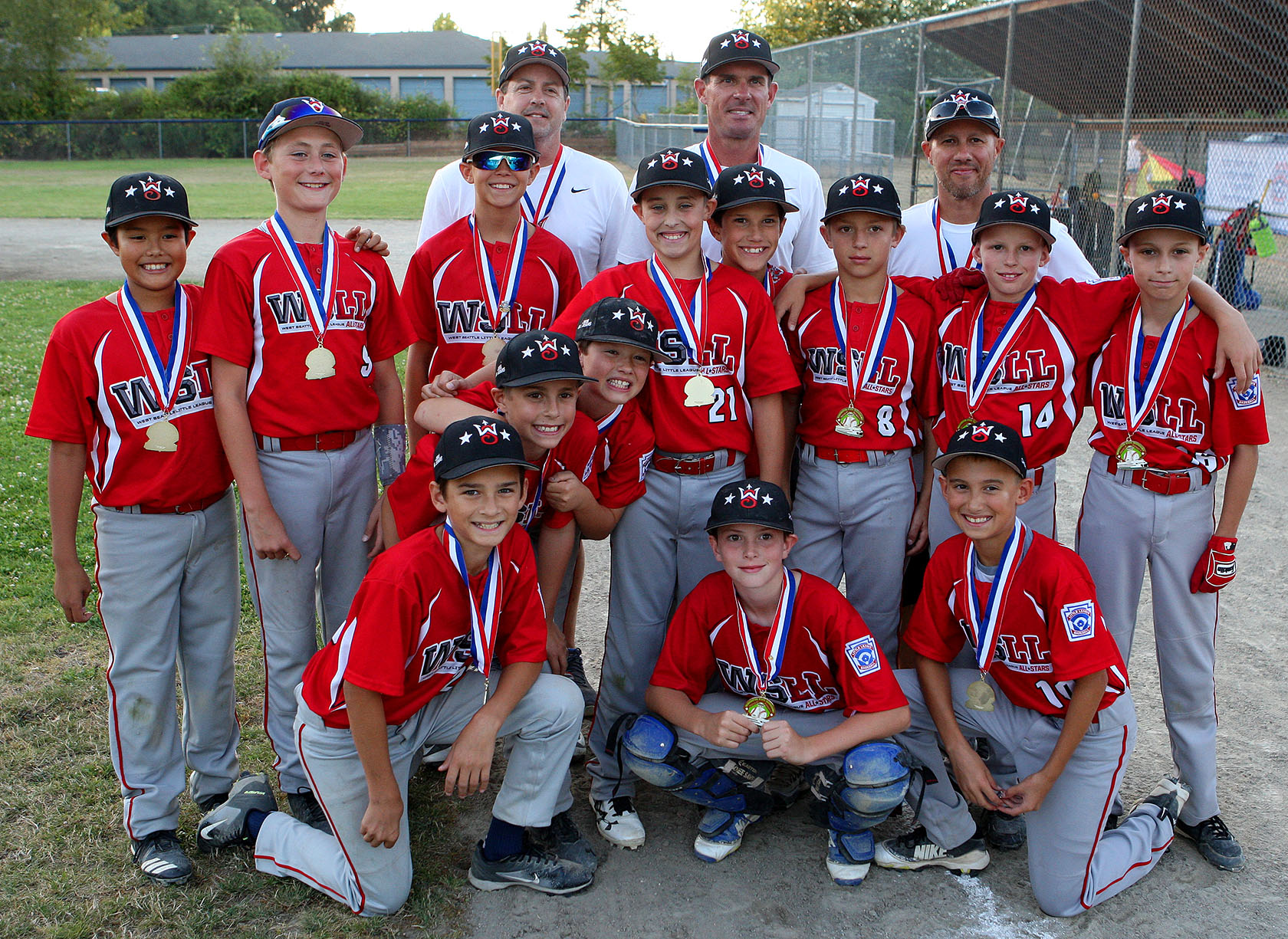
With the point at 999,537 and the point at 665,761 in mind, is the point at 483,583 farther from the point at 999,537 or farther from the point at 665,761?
the point at 999,537

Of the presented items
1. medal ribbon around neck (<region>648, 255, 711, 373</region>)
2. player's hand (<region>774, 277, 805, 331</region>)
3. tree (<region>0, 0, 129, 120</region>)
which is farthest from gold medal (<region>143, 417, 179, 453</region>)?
tree (<region>0, 0, 129, 120</region>)

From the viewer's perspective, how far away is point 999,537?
11.3 ft

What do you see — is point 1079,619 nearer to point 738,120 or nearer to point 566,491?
point 566,491

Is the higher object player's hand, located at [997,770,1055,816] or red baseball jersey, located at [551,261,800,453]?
red baseball jersey, located at [551,261,800,453]

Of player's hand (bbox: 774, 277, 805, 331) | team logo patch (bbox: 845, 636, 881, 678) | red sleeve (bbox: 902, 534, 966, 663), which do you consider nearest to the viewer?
team logo patch (bbox: 845, 636, 881, 678)

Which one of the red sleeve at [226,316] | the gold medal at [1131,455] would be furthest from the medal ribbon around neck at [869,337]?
the red sleeve at [226,316]

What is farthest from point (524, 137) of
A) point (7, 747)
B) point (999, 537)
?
point (7, 747)

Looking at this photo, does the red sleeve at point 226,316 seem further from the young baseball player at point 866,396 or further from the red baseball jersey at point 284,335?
the young baseball player at point 866,396

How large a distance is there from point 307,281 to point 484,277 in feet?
2.34

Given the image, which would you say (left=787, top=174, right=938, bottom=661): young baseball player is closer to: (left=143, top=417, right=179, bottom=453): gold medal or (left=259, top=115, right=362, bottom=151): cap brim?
(left=259, top=115, right=362, bottom=151): cap brim

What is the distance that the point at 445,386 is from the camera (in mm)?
3764

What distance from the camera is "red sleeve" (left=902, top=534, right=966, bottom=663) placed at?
11.7ft

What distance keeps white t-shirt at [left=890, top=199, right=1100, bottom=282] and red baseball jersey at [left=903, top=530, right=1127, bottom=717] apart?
4.42 feet

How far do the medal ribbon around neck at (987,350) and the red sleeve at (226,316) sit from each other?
2.62m
